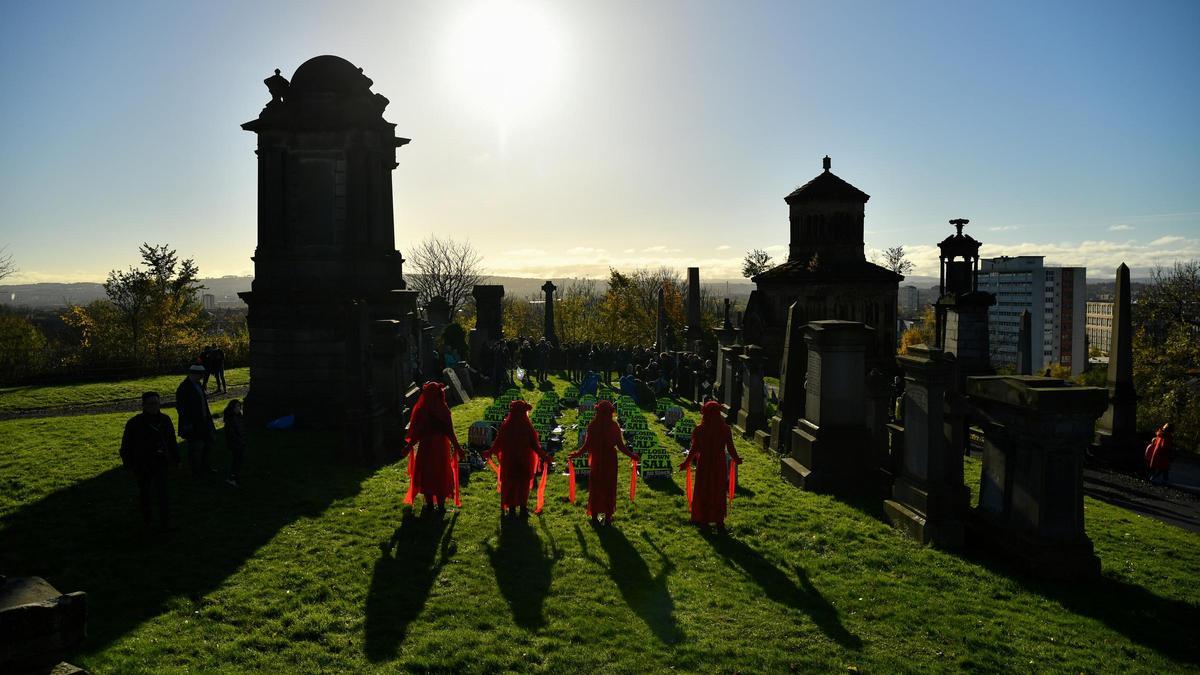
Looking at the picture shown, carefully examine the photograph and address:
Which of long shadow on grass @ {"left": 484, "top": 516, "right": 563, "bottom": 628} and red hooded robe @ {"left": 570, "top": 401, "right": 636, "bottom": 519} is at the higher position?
red hooded robe @ {"left": 570, "top": 401, "right": 636, "bottom": 519}

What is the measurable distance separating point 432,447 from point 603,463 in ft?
8.75

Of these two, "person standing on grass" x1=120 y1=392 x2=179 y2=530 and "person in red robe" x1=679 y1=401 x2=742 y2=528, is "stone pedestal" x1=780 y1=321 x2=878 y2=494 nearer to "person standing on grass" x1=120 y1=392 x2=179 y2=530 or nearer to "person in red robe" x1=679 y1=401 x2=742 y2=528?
"person in red robe" x1=679 y1=401 x2=742 y2=528

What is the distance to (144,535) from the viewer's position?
8336 millimetres

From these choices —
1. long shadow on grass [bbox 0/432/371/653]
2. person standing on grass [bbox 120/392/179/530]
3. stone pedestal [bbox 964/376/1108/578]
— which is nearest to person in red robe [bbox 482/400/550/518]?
long shadow on grass [bbox 0/432/371/653]

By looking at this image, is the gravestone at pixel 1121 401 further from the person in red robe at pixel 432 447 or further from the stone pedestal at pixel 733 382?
the person in red robe at pixel 432 447

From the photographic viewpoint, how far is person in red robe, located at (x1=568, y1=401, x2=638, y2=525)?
31.7ft

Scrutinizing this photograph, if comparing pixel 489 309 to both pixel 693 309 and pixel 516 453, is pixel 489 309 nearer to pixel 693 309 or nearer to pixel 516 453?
pixel 693 309

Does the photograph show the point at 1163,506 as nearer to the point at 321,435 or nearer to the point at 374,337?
the point at 374,337

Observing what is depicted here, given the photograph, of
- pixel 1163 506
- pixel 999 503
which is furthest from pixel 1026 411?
pixel 1163 506

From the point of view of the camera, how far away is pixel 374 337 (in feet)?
47.7

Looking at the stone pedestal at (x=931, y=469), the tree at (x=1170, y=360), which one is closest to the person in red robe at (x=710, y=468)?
the stone pedestal at (x=931, y=469)

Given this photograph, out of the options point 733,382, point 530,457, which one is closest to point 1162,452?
point 733,382

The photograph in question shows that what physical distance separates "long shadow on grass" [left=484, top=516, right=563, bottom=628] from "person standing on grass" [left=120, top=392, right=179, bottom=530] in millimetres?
4263

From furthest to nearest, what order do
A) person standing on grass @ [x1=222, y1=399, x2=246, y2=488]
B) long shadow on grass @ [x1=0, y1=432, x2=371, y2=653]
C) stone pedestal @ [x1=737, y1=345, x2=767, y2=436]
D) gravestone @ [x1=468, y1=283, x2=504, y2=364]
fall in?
gravestone @ [x1=468, y1=283, x2=504, y2=364], stone pedestal @ [x1=737, y1=345, x2=767, y2=436], person standing on grass @ [x1=222, y1=399, x2=246, y2=488], long shadow on grass @ [x1=0, y1=432, x2=371, y2=653]
